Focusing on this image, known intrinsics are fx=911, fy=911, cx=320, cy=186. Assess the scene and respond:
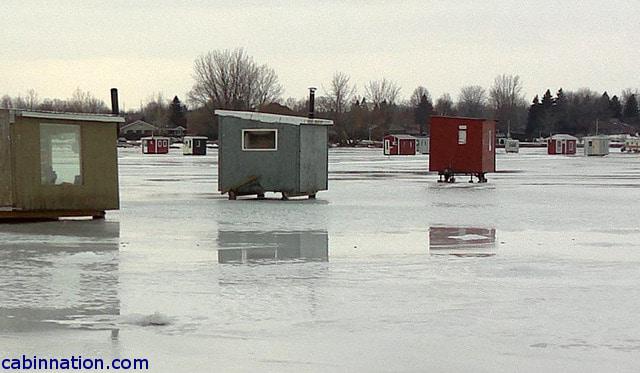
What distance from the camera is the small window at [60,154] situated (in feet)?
61.5

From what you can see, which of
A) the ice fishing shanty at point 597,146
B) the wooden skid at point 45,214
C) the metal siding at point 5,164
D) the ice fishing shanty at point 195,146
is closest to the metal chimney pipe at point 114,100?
the wooden skid at point 45,214

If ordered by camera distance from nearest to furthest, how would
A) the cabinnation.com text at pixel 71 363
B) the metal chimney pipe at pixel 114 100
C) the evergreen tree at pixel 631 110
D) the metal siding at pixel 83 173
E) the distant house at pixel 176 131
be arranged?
1. the cabinnation.com text at pixel 71 363
2. the metal siding at pixel 83 173
3. the metal chimney pipe at pixel 114 100
4. the distant house at pixel 176 131
5. the evergreen tree at pixel 631 110

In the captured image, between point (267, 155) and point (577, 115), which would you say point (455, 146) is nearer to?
point (267, 155)

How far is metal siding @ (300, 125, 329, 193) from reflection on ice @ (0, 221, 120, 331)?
8816 mm

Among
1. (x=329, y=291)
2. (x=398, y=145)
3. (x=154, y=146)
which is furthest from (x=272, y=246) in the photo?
(x=154, y=146)

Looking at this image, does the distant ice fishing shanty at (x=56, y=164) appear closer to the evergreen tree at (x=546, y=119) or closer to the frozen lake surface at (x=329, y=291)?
the frozen lake surface at (x=329, y=291)

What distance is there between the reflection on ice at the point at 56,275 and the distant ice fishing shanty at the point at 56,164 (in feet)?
3.89

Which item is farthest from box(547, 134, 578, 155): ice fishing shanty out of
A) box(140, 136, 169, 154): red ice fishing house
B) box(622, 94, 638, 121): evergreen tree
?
box(622, 94, 638, 121): evergreen tree

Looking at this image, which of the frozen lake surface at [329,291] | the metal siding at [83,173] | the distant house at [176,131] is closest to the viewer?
the frozen lake surface at [329,291]

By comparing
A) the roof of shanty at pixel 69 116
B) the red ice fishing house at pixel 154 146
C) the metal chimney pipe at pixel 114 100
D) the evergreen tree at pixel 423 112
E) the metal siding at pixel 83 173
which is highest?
the evergreen tree at pixel 423 112

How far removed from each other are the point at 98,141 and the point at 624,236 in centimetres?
1096

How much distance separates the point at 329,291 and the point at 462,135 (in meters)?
27.1

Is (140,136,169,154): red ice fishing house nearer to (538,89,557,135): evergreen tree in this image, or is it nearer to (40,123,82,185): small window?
(40,123,82,185): small window

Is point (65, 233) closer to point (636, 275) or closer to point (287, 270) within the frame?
point (287, 270)
